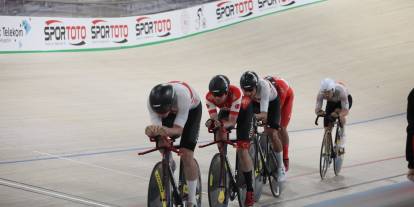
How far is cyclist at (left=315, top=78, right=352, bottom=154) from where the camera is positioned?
18.7 ft

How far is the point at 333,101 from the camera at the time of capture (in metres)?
5.96

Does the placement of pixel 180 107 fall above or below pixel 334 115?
above

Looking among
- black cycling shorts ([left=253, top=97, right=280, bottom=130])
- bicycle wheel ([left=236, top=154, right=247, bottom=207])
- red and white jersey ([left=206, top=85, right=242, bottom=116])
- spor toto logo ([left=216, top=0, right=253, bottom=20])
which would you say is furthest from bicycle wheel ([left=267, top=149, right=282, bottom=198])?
spor toto logo ([left=216, top=0, right=253, bottom=20])

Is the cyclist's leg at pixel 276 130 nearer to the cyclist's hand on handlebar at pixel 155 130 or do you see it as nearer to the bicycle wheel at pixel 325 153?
the bicycle wheel at pixel 325 153

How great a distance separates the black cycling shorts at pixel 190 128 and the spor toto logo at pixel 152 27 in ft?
38.5

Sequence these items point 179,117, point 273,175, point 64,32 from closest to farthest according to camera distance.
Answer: point 179,117
point 273,175
point 64,32

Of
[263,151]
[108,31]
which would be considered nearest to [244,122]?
[263,151]

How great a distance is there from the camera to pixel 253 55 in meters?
13.7

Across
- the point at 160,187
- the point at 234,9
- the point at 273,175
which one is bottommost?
the point at 273,175

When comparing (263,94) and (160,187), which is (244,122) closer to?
(263,94)

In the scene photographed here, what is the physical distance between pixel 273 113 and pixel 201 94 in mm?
5716

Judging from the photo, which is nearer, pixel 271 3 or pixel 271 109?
pixel 271 109

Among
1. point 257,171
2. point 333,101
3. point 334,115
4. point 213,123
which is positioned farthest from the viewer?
point 333,101

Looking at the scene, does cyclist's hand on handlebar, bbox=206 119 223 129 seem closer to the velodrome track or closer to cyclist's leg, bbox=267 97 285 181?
the velodrome track
